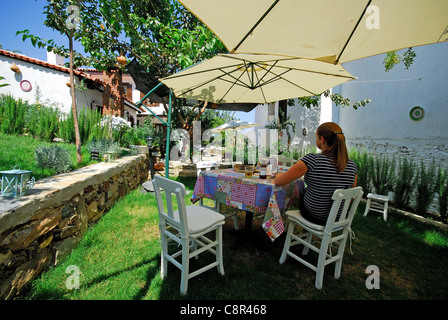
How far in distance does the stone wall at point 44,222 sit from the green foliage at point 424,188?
207 inches

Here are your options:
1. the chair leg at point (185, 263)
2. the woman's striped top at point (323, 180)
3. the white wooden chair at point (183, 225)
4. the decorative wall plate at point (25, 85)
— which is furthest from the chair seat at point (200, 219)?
the decorative wall plate at point (25, 85)

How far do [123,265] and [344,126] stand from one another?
24.2 ft

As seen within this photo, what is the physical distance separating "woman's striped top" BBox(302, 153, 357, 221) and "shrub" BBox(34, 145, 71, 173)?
10.1ft

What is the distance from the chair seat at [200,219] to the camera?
6.10 feet

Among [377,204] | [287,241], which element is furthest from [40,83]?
[377,204]

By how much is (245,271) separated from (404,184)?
3.70 meters

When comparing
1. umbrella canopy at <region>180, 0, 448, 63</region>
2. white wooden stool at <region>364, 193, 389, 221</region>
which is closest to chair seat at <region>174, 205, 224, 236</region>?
umbrella canopy at <region>180, 0, 448, 63</region>

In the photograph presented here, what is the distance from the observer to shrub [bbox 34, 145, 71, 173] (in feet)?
8.89

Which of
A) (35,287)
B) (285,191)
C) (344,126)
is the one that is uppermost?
(344,126)

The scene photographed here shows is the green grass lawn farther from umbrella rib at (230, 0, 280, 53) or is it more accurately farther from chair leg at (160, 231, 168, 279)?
umbrella rib at (230, 0, 280, 53)

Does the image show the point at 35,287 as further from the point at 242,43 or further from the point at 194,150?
the point at 194,150

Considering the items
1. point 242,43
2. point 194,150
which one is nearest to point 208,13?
point 242,43

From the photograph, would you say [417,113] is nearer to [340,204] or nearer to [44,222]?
[340,204]

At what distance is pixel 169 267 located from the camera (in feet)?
7.20
